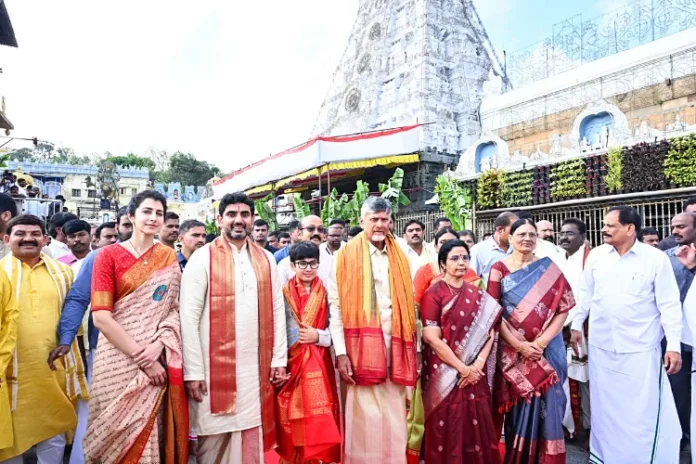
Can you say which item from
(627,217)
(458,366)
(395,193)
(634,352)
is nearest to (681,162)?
(627,217)

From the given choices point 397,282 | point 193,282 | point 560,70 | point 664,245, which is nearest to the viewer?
point 193,282

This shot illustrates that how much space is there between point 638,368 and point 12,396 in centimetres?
383

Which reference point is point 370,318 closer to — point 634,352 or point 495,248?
point 634,352

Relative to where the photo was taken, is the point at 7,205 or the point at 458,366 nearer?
the point at 458,366

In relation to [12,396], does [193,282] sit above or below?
above

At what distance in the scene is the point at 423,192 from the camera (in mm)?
14328

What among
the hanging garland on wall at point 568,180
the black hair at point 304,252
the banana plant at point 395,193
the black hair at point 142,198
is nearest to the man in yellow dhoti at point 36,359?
the black hair at point 142,198

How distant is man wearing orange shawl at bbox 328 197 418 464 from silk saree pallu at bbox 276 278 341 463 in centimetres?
11

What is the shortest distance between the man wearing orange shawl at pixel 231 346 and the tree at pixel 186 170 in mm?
52461

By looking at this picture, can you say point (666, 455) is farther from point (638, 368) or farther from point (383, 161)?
point (383, 161)

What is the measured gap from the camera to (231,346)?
2658 millimetres

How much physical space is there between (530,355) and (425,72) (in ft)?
48.9

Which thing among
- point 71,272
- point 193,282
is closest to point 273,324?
point 193,282

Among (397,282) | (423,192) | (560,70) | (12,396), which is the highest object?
(560,70)
